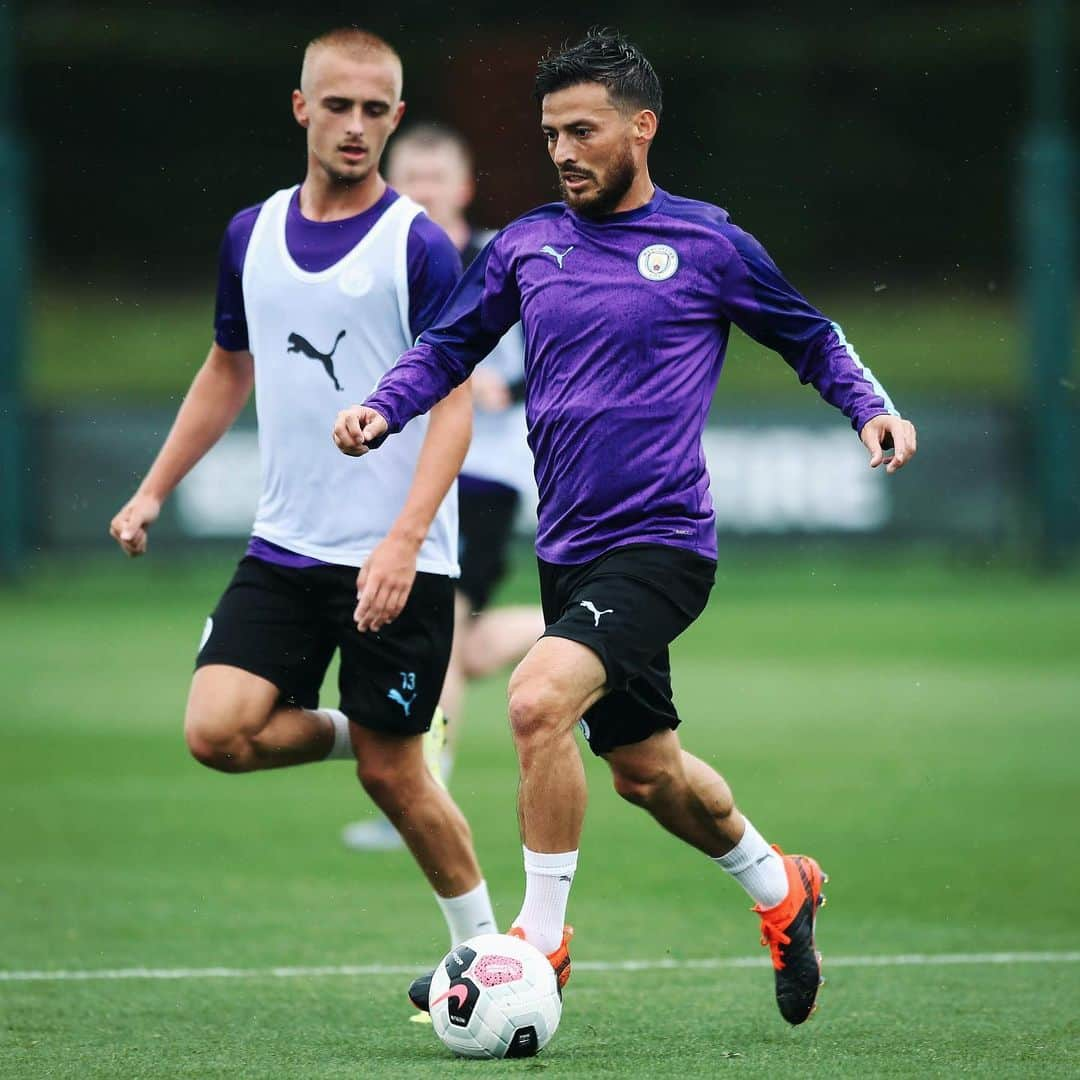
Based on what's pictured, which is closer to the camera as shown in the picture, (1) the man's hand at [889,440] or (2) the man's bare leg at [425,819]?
(1) the man's hand at [889,440]

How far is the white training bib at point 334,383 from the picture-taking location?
5.86 meters

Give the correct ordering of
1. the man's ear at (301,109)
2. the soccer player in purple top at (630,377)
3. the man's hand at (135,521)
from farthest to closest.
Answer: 1. the man's hand at (135,521)
2. the man's ear at (301,109)
3. the soccer player in purple top at (630,377)

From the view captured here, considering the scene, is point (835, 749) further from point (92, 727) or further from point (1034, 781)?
point (92, 727)

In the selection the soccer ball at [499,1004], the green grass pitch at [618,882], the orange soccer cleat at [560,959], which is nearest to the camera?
the soccer ball at [499,1004]

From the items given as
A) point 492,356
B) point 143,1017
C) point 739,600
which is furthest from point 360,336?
point 739,600

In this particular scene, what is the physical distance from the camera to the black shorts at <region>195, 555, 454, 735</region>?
575cm

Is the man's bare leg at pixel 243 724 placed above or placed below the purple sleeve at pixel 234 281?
below

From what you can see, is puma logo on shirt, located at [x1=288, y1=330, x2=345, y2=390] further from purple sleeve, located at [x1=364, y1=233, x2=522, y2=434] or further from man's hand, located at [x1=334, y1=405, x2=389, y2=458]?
man's hand, located at [x1=334, y1=405, x2=389, y2=458]

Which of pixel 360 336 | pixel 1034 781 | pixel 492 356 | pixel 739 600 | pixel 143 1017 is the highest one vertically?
pixel 360 336

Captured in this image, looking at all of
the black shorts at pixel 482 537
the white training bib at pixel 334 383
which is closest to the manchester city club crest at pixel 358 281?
the white training bib at pixel 334 383

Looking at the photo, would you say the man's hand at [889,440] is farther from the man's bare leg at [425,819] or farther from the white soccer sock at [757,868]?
the man's bare leg at [425,819]

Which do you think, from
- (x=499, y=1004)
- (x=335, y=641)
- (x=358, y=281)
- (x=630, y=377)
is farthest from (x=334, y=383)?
(x=499, y=1004)

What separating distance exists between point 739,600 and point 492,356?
906cm

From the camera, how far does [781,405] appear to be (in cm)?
1917
